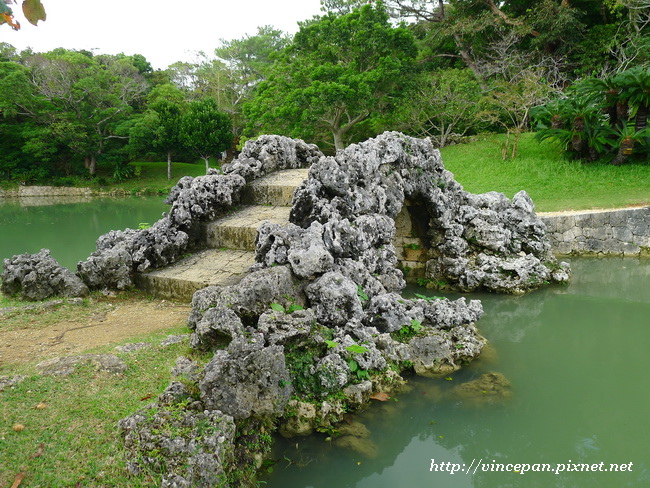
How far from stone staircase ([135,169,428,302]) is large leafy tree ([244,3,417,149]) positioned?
11.2m

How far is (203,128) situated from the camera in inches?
1032

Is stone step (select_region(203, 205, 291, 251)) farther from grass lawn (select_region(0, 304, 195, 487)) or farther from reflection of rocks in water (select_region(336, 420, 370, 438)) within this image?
reflection of rocks in water (select_region(336, 420, 370, 438))

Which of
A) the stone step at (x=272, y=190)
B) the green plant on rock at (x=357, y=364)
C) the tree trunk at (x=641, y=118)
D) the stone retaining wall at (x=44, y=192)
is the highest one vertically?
the tree trunk at (x=641, y=118)

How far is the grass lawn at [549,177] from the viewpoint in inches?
421

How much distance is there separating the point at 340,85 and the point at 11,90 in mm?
18364

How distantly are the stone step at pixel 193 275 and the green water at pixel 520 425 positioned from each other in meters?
2.19

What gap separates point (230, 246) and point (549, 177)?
10770 mm

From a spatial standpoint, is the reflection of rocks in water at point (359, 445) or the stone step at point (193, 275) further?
the stone step at point (193, 275)

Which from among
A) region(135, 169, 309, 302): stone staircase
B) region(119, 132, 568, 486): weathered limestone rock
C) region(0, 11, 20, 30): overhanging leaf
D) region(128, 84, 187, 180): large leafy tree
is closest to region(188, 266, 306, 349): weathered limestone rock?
region(119, 132, 568, 486): weathered limestone rock

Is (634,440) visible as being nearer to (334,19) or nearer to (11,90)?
(334,19)

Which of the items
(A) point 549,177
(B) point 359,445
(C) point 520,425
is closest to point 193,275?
(B) point 359,445

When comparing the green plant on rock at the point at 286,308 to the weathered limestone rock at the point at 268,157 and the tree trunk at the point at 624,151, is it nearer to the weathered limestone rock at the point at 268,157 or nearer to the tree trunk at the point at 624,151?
the weathered limestone rock at the point at 268,157

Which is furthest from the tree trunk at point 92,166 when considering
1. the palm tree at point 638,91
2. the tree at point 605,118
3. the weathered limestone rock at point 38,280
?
the palm tree at point 638,91

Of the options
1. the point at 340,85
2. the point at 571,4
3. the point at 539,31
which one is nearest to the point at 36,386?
the point at 340,85
